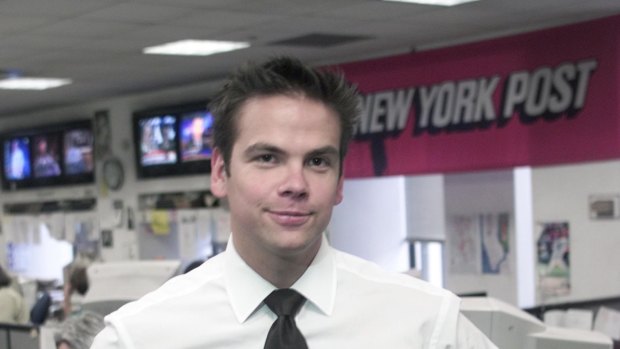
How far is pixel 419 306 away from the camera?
1.65 meters

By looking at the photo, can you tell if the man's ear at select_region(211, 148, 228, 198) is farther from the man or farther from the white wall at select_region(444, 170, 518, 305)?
the white wall at select_region(444, 170, 518, 305)

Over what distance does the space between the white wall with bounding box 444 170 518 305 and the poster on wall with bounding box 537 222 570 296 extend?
576 mm

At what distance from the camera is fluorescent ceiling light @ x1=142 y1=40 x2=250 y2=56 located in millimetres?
6684

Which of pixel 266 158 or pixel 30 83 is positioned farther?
pixel 30 83

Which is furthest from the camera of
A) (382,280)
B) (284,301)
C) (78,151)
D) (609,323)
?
(78,151)

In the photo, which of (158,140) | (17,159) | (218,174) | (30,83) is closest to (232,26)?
(30,83)

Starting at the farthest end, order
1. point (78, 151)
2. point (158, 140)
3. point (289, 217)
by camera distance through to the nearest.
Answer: point (78, 151), point (158, 140), point (289, 217)

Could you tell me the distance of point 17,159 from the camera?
1087cm

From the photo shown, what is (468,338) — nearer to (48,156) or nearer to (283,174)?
(283,174)

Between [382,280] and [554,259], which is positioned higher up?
[382,280]

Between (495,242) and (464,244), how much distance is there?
0.31 meters

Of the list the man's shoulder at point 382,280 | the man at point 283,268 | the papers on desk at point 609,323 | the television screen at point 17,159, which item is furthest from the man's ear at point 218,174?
the television screen at point 17,159

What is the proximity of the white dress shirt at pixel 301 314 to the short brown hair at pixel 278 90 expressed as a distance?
194 millimetres

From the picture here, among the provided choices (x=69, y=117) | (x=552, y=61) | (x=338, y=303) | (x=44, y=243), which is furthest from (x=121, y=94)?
(x=338, y=303)
